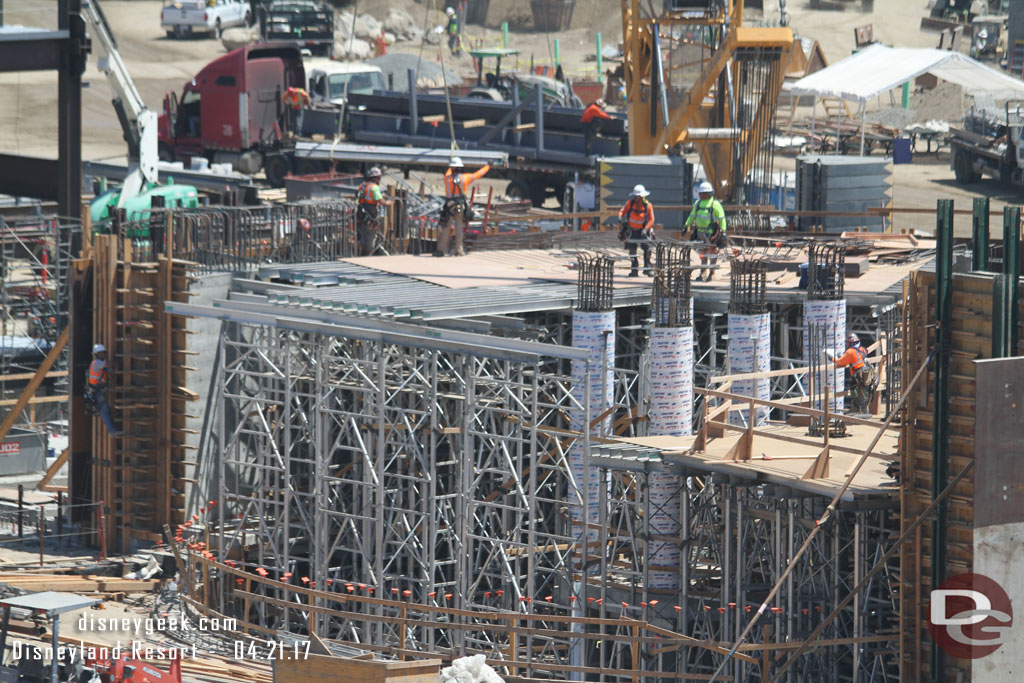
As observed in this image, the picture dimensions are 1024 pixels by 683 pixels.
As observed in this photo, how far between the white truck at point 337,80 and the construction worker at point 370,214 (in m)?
26.8

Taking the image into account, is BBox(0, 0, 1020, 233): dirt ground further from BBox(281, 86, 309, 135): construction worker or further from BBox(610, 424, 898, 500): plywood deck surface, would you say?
BBox(610, 424, 898, 500): plywood deck surface

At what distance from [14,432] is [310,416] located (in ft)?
25.2

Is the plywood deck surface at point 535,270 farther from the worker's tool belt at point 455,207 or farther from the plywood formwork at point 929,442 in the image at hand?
the plywood formwork at point 929,442

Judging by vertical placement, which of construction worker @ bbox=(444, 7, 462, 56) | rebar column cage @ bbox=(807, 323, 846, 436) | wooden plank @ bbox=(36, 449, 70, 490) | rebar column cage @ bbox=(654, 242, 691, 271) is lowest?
wooden plank @ bbox=(36, 449, 70, 490)

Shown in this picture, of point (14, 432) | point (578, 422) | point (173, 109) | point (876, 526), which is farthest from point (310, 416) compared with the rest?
point (173, 109)

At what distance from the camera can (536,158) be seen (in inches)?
2152

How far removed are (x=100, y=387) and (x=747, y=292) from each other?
10940 millimetres

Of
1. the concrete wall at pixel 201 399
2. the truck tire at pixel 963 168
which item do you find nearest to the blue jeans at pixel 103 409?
the concrete wall at pixel 201 399

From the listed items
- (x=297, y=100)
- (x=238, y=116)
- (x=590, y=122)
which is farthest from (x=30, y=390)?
(x=297, y=100)

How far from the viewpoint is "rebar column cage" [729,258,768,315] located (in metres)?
29.3

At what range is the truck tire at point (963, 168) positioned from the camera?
180 ft

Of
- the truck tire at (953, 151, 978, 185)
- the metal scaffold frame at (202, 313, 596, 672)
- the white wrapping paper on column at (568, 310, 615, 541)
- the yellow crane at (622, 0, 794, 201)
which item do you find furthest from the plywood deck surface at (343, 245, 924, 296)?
the truck tire at (953, 151, 978, 185)

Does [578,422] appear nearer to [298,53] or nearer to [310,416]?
[310,416]

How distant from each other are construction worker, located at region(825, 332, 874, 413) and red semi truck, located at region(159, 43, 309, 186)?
32.0m
